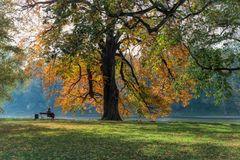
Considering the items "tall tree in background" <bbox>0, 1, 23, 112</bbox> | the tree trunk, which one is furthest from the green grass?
the tree trunk

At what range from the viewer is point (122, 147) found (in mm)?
19141

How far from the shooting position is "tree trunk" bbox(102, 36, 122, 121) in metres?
45.8

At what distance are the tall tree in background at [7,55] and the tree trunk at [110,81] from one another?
33.2 ft

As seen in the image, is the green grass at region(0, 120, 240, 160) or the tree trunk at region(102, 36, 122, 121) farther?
the tree trunk at region(102, 36, 122, 121)

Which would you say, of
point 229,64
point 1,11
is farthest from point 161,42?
point 1,11

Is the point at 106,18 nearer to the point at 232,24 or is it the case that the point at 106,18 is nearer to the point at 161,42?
the point at 161,42

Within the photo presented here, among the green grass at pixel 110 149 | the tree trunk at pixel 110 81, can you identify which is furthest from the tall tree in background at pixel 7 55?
the green grass at pixel 110 149

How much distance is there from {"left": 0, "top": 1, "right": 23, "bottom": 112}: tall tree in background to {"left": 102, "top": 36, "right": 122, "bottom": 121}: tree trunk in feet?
33.2

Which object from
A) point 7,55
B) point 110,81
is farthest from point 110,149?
point 7,55

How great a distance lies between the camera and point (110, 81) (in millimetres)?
46688

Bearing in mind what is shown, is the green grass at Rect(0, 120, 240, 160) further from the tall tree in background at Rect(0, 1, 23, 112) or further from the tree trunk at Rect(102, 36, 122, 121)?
the tree trunk at Rect(102, 36, 122, 121)

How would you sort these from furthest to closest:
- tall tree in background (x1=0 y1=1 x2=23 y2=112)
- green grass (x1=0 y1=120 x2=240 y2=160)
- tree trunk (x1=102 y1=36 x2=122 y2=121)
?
tree trunk (x1=102 y1=36 x2=122 y2=121), tall tree in background (x1=0 y1=1 x2=23 y2=112), green grass (x1=0 y1=120 x2=240 y2=160)

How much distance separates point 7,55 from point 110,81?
14.6 meters

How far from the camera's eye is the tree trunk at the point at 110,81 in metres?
45.8
